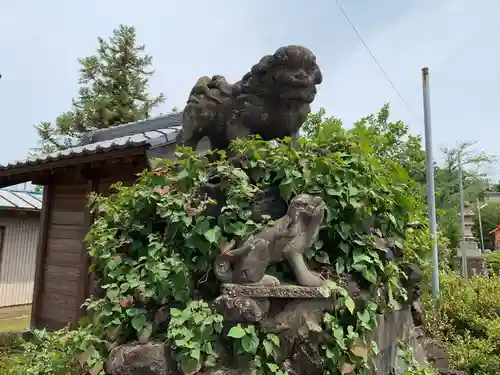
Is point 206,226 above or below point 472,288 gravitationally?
above

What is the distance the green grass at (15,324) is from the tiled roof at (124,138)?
14.9 feet

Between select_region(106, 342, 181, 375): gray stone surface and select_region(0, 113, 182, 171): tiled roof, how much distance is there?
3303mm

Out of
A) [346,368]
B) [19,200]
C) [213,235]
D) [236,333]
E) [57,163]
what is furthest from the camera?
[19,200]

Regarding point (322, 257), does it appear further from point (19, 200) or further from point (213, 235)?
point (19, 200)

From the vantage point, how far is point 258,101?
10.7ft

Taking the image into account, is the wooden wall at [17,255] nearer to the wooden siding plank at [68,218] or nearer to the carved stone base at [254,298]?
the wooden siding plank at [68,218]

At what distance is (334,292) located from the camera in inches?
94.0

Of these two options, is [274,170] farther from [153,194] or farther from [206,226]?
[153,194]

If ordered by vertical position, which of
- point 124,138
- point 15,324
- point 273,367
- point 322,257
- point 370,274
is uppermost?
point 124,138

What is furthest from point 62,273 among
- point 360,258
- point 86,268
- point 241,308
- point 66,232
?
point 360,258

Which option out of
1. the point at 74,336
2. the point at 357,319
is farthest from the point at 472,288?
the point at 74,336

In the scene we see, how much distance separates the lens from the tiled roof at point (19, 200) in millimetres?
11673

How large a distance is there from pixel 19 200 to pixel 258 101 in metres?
12.0

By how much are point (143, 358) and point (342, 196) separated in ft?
5.49
